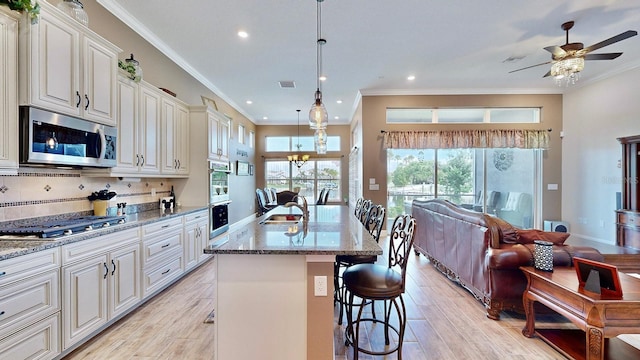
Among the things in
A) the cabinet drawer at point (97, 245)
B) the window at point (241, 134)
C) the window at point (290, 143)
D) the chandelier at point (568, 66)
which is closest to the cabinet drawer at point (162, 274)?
the cabinet drawer at point (97, 245)

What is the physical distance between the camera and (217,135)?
4789 mm

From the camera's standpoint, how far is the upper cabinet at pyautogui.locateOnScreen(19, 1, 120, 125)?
195 cm

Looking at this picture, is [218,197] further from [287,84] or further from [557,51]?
[557,51]

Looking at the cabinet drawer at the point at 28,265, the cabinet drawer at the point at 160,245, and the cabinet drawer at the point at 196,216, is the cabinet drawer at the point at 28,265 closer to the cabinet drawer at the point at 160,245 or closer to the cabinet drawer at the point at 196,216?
the cabinet drawer at the point at 160,245

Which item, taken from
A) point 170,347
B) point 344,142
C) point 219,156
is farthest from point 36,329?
point 344,142

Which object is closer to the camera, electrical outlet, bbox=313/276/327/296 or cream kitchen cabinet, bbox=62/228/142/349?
electrical outlet, bbox=313/276/327/296

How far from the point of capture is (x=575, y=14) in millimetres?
3490

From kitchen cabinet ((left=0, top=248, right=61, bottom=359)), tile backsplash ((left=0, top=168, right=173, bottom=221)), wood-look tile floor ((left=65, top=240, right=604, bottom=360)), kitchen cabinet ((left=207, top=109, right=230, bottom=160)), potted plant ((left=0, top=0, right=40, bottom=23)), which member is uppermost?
potted plant ((left=0, top=0, right=40, bottom=23))

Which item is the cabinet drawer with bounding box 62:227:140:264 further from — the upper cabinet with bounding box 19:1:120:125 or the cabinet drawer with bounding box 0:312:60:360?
the upper cabinet with bounding box 19:1:120:125

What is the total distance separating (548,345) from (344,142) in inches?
320

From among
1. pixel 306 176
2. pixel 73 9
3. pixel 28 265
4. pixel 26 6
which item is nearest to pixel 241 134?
pixel 306 176

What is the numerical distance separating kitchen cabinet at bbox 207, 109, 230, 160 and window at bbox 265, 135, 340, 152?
15.4 feet

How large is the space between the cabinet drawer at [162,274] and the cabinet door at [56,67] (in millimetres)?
1697

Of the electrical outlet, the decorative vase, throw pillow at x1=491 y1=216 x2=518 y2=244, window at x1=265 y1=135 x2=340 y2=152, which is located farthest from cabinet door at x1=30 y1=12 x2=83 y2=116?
window at x1=265 y1=135 x2=340 y2=152
